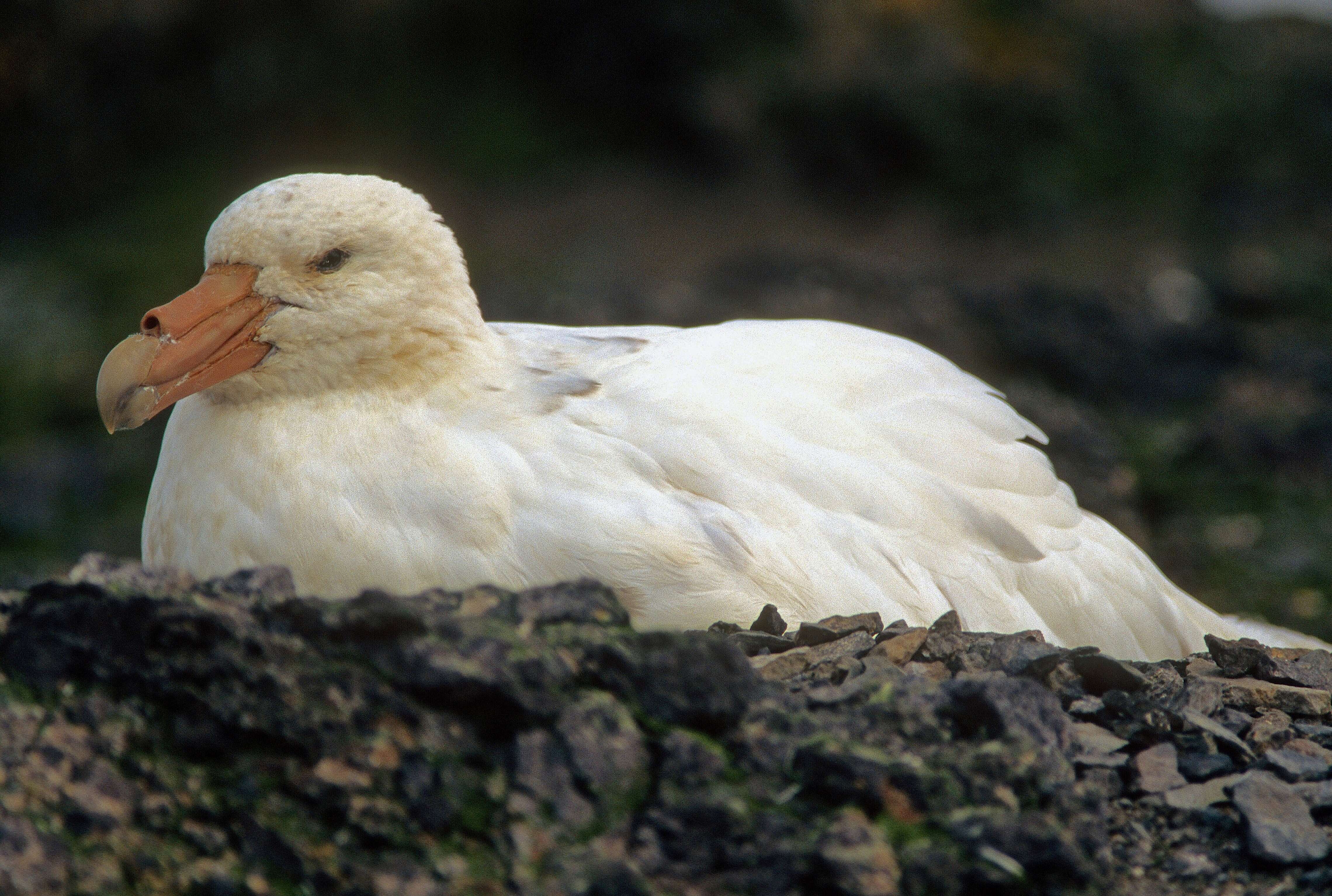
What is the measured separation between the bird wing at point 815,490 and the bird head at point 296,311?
1.37 feet

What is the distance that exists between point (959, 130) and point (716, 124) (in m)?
2.71

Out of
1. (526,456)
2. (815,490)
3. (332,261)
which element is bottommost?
(815,490)

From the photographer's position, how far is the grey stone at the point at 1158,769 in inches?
109

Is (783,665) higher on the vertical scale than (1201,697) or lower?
higher

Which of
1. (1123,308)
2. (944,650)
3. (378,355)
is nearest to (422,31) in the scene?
(1123,308)

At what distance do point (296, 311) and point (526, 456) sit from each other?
76 centimetres

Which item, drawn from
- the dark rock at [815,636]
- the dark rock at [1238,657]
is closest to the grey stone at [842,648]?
the dark rock at [815,636]

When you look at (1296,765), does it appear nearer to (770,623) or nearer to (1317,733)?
(1317,733)

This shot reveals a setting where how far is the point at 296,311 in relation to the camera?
3.71 meters

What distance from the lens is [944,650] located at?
3273mm

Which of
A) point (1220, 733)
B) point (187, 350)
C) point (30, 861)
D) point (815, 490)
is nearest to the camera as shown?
point (30, 861)

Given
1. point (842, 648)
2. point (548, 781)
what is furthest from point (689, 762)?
point (842, 648)

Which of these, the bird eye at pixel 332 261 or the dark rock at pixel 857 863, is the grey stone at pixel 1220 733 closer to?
the dark rock at pixel 857 863

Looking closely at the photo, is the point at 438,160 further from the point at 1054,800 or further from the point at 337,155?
the point at 1054,800
